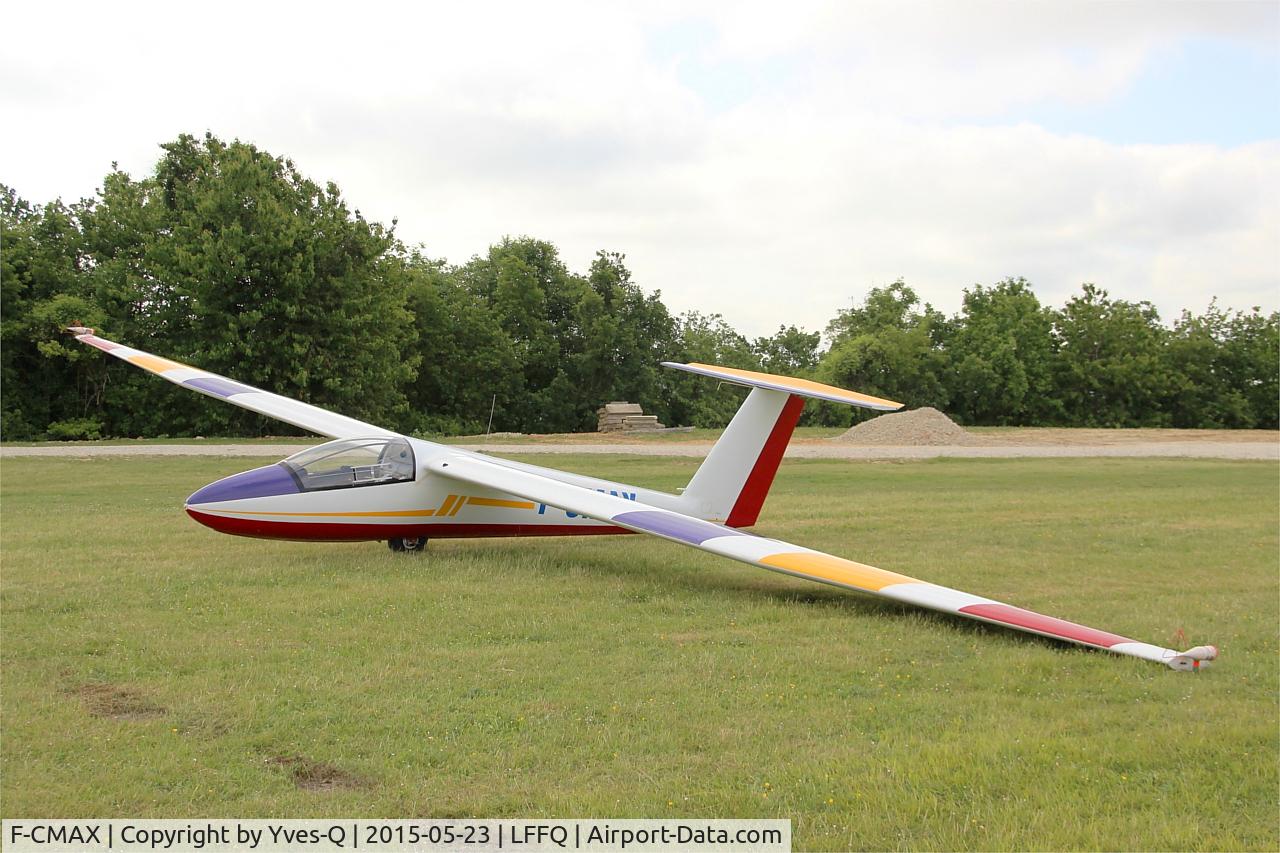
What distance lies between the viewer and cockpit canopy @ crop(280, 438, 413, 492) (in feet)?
36.6

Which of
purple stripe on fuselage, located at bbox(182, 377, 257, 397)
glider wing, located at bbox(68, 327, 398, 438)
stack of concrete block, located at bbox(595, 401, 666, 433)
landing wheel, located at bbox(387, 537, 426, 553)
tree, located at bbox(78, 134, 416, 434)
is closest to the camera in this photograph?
landing wheel, located at bbox(387, 537, 426, 553)

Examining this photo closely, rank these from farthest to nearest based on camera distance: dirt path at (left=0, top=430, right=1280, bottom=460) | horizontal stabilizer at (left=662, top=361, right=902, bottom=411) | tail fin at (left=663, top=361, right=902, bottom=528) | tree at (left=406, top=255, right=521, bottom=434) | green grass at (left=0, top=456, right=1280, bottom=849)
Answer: tree at (left=406, top=255, right=521, bottom=434) → dirt path at (left=0, top=430, right=1280, bottom=460) → tail fin at (left=663, top=361, right=902, bottom=528) → horizontal stabilizer at (left=662, top=361, right=902, bottom=411) → green grass at (left=0, top=456, right=1280, bottom=849)

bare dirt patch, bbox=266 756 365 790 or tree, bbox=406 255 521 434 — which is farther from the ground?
tree, bbox=406 255 521 434

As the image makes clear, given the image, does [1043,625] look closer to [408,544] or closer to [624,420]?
[408,544]

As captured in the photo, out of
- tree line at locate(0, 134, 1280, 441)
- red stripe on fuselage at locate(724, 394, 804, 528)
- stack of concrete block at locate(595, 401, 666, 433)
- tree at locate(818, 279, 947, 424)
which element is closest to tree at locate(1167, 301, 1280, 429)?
tree line at locate(0, 134, 1280, 441)

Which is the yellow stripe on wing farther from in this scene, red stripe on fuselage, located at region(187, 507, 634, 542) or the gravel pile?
the gravel pile

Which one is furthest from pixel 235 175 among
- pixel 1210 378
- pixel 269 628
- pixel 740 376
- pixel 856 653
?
pixel 1210 378

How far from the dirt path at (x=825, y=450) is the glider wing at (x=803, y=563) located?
17.7m

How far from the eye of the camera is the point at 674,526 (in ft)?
31.3

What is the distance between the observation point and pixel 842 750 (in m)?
5.62

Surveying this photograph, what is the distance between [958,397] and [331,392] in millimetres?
39499

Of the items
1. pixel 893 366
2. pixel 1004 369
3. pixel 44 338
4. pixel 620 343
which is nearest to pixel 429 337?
pixel 620 343

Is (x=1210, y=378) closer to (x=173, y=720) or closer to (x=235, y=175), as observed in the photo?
(x=235, y=175)

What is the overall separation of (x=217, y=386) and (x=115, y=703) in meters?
9.33
